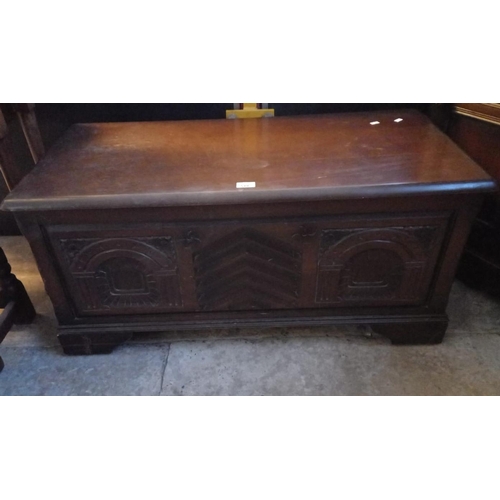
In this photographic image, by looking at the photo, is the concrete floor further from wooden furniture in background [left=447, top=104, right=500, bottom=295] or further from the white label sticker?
the white label sticker

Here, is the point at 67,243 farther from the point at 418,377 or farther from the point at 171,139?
the point at 418,377

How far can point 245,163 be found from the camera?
1.25 metres

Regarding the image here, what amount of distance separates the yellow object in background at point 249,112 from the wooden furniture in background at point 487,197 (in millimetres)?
765

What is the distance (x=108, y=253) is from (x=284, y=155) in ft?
2.08

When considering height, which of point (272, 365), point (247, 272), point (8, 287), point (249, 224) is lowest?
point (272, 365)

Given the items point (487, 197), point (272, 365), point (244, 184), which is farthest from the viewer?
point (487, 197)

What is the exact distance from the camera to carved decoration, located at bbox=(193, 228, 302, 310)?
1.27 m

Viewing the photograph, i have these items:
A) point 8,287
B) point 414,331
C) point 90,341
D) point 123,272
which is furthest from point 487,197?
point 8,287

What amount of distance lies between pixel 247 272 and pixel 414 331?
0.66 metres

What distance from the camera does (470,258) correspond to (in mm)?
1711

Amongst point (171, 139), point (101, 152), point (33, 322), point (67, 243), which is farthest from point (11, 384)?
point (171, 139)

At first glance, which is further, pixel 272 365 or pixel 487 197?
pixel 487 197

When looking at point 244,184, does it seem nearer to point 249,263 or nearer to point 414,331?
point 249,263

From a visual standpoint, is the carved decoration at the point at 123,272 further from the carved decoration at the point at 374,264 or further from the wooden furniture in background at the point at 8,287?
the carved decoration at the point at 374,264
